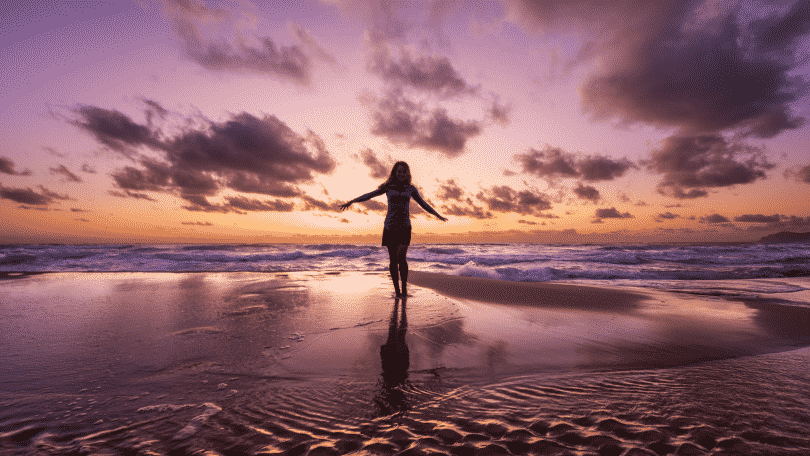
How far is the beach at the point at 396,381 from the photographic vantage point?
1.55 metres

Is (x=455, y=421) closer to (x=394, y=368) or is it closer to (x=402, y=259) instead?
(x=394, y=368)

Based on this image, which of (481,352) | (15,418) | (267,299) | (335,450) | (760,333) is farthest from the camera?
(267,299)

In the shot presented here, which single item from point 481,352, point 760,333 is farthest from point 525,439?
point 760,333

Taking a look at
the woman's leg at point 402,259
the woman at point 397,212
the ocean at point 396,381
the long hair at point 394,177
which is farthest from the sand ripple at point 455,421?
the long hair at point 394,177

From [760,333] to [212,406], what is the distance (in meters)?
5.87

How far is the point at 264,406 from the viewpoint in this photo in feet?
6.19

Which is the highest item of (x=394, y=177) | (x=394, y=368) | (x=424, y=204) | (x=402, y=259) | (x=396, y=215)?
(x=394, y=177)

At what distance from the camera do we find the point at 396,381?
2273 mm

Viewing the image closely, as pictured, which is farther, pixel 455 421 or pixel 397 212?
pixel 397 212

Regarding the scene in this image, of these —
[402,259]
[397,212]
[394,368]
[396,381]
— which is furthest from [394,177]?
[396,381]

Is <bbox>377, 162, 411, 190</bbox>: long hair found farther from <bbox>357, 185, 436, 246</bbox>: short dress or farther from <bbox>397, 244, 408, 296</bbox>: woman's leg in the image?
<bbox>397, 244, 408, 296</bbox>: woman's leg

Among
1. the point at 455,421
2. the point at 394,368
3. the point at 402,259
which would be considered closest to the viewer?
the point at 455,421

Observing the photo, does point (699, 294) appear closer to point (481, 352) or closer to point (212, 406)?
point (481, 352)

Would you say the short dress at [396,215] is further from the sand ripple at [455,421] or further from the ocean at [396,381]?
the sand ripple at [455,421]
